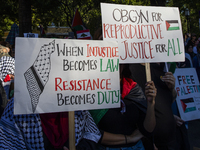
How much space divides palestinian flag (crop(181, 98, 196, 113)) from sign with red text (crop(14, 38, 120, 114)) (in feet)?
5.87

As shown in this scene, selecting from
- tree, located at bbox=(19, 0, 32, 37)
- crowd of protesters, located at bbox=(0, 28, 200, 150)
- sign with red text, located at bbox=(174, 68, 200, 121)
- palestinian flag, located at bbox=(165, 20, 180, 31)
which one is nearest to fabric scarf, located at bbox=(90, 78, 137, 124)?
crowd of protesters, located at bbox=(0, 28, 200, 150)

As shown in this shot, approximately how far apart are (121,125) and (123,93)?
1.00 feet

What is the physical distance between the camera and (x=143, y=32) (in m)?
2.23

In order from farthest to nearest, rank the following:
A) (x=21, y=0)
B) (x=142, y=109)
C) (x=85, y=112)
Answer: (x=21, y=0), (x=142, y=109), (x=85, y=112)

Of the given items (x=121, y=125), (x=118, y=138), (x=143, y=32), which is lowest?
(x=118, y=138)

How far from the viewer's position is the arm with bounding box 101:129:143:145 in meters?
1.95

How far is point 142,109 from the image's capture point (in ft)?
6.97

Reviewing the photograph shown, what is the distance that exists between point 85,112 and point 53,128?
0.31m

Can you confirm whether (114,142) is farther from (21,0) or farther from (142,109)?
(21,0)

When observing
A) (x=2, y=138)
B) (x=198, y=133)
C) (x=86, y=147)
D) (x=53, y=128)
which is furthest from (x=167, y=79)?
(x=198, y=133)

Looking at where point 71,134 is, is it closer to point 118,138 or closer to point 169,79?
point 118,138

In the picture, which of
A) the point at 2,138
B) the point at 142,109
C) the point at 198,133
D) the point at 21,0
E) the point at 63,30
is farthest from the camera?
the point at 63,30

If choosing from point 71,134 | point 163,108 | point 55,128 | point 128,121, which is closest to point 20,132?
point 55,128

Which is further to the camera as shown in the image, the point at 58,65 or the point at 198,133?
the point at 198,133
